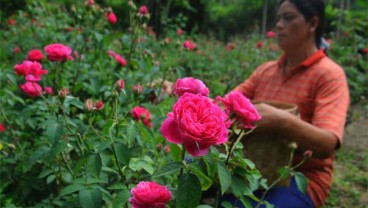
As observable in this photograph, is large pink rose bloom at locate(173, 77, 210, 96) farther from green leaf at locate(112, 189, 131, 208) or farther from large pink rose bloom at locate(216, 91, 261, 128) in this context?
green leaf at locate(112, 189, 131, 208)

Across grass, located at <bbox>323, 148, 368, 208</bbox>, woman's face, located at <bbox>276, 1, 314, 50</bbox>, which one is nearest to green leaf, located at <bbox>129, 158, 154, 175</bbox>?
woman's face, located at <bbox>276, 1, 314, 50</bbox>

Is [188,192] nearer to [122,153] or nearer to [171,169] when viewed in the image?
[171,169]

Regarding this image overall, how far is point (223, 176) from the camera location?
831 mm

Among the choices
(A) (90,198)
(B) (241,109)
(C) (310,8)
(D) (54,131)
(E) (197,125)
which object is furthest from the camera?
(C) (310,8)

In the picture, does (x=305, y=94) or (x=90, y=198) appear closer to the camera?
(x=90, y=198)

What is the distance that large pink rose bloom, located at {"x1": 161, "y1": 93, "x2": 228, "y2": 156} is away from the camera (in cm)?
74

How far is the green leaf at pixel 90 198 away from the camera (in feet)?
3.11

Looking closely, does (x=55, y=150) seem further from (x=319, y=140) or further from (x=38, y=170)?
(x=319, y=140)

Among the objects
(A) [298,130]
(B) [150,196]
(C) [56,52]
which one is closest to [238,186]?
(B) [150,196]

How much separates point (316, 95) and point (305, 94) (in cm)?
6

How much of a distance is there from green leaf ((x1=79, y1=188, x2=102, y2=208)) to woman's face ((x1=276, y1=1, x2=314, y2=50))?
1.32m

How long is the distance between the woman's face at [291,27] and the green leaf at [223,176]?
50.8 inches

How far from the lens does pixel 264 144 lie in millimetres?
1469

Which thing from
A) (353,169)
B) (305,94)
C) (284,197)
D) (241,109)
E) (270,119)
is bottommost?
(353,169)
